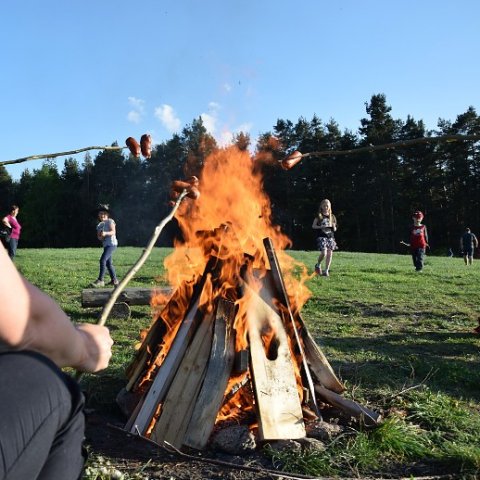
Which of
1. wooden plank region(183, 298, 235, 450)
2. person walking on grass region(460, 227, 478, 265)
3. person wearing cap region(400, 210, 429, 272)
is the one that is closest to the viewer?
wooden plank region(183, 298, 235, 450)

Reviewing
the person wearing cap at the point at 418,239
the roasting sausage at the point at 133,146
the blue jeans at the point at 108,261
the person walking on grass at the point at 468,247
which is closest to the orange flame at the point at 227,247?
the roasting sausage at the point at 133,146

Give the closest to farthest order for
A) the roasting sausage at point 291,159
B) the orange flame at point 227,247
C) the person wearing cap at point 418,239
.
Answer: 1. the roasting sausage at point 291,159
2. the orange flame at point 227,247
3. the person wearing cap at point 418,239

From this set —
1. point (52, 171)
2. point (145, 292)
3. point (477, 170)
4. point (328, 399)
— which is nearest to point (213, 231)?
point (328, 399)

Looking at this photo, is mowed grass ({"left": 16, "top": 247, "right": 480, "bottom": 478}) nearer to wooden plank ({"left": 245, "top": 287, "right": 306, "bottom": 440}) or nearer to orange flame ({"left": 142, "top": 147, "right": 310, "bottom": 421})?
wooden plank ({"left": 245, "top": 287, "right": 306, "bottom": 440})

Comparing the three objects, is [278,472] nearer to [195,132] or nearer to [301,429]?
[301,429]

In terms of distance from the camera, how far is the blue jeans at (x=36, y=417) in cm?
115

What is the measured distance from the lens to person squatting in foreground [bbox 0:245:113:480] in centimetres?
117

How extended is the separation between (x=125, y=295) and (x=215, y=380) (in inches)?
188

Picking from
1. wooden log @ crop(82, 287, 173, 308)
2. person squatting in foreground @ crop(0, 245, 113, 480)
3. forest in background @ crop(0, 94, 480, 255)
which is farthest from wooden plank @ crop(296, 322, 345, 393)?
forest in background @ crop(0, 94, 480, 255)

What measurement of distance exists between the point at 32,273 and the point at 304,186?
39456 mm

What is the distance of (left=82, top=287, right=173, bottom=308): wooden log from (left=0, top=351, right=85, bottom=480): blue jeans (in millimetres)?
6212

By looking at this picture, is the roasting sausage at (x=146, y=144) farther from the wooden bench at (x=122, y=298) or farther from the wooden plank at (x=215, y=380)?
the wooden bench at (x=122, y=298)

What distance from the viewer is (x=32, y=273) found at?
1391 centimetres

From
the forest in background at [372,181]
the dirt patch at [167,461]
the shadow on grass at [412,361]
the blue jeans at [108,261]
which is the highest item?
the forest in background at [372,181]
